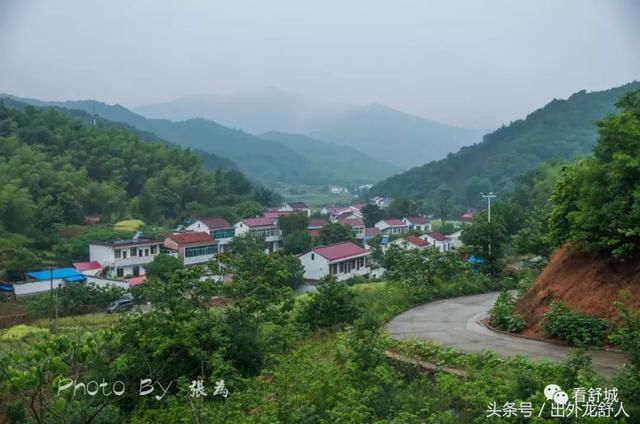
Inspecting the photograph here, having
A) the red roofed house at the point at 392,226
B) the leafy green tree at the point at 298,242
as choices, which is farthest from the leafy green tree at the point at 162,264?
the red roofed house at the point at 392,226

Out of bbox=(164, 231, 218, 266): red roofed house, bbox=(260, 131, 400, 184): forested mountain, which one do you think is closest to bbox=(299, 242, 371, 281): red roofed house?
bbox=(164, 231, 218, 266): red roofed house

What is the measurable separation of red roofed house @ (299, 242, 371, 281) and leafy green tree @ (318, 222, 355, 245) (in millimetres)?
3282

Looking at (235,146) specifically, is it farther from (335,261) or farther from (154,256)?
(335,261)

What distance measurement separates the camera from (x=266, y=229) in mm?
36219

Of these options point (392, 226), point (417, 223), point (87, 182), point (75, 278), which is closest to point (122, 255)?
point (75, 278)

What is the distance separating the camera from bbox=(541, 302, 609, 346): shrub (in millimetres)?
6246

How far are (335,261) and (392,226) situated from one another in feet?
59.0

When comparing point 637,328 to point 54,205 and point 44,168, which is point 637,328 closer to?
point 54,205

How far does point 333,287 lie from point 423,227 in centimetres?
3901

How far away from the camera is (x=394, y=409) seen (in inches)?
173

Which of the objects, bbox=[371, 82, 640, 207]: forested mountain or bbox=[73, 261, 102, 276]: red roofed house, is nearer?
bbox=[73, 261, 102, 276]: red roofed house

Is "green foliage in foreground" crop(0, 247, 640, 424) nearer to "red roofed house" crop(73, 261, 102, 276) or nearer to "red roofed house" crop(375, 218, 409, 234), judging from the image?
"red roofed house" crop(73, 261, 102, 276)

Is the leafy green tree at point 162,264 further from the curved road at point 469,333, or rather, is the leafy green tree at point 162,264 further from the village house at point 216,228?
the curved road at point 469,333

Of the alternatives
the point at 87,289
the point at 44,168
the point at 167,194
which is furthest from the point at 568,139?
the point at 87,289
